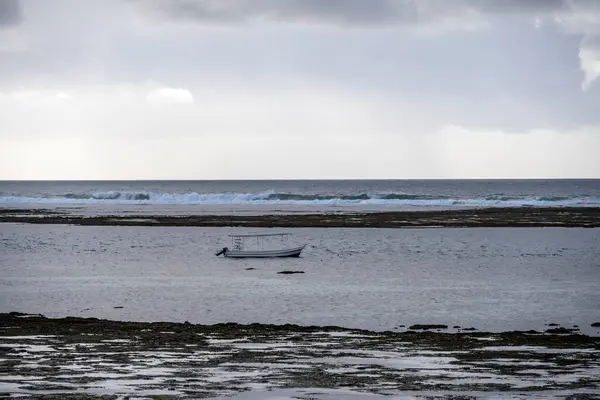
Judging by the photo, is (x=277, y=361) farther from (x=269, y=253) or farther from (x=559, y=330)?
(x=269, y=253)

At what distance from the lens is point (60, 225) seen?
8094 centimetres

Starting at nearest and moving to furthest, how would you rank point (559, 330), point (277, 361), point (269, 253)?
1. point (277, 361)
2. point (559, 330)
3. point (269, 253)

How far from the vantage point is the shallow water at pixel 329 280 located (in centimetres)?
2866

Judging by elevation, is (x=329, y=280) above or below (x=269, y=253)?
below

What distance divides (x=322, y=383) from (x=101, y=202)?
450ft

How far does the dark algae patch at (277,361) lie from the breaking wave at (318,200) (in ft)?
325

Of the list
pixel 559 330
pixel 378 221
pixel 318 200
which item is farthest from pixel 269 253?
pixel 318 200

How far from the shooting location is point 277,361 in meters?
18.5

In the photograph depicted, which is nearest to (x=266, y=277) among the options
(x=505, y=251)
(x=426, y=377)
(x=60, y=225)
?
(x=505, y=251)

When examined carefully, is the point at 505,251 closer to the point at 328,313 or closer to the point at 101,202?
the point at 328,313

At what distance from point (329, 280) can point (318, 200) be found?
344 ft

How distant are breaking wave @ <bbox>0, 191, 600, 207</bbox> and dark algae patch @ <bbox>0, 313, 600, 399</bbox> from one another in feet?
325

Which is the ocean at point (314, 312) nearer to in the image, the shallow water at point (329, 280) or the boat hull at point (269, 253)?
the shallow water at point (329, 280)

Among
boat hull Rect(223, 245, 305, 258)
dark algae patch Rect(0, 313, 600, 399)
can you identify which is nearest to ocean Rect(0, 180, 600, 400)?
dark algae patch Rect(0, 313, 600, 399)
